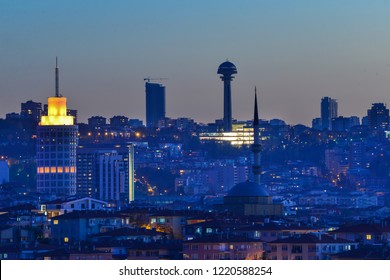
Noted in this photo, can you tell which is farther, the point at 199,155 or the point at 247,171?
the point at 199,155

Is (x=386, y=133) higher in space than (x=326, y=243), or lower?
higher

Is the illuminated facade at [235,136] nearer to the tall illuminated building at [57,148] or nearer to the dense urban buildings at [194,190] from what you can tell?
the dense urban buildings at [194,190]

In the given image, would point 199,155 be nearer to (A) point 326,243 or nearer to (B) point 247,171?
(B) point 247,171

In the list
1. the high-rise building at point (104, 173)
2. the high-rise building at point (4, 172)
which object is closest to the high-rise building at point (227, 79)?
the high-rise building at point (104, 173)

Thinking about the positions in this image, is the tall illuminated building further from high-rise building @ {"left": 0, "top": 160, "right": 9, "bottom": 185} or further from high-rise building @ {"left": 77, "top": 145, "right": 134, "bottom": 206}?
high-rise building @ {"left": 0, "top": 160, "right": 9, "bottom": 185}

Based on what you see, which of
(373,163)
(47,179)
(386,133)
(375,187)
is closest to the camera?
(47,179)

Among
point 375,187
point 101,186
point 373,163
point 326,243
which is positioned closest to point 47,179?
point 101,186
